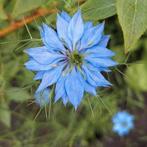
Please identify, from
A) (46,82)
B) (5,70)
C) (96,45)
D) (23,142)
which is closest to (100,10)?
(96,45)

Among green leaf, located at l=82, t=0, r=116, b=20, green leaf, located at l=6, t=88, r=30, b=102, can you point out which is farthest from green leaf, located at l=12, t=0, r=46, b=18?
green leaf, located at l=6, t=88, r=30, b=102

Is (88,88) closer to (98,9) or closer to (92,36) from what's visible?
(92,36)

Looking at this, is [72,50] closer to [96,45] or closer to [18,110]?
[96,45]

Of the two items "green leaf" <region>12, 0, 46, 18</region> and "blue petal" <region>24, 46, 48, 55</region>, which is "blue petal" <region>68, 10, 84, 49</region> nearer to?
"blue petal" <region>24, 46, 48, 55</region>

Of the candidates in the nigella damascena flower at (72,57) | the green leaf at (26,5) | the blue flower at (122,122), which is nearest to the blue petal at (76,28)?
the nigella damascena flower at (72,57)

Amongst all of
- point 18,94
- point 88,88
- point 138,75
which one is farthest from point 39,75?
point 138,75

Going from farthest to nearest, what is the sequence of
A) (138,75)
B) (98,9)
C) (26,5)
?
1. (138,75)
2. (26,5)
3. (98,9)
